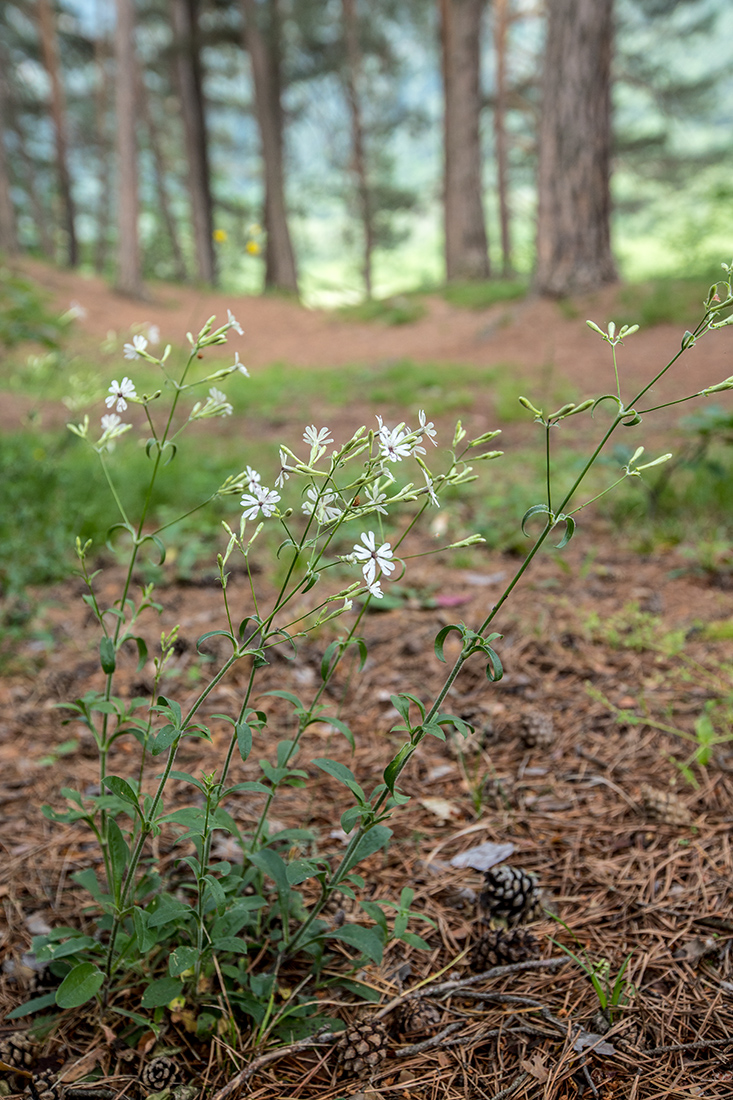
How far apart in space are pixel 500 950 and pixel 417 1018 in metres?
0.22

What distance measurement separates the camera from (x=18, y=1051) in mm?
1225

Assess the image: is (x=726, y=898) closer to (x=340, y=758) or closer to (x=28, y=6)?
(x=340, y=758)

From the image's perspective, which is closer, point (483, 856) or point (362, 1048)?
point (362, 1048)

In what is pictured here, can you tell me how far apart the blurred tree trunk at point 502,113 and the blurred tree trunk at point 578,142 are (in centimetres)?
733

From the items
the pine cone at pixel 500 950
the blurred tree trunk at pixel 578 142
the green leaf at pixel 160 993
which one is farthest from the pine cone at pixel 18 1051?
the blurred tree trunk at pixel 578 142

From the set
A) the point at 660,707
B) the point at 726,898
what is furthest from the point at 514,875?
the point at 660,707

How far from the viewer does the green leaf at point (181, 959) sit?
112 centimetres

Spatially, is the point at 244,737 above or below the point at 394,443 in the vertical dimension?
below

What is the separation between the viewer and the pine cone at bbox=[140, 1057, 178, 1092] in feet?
3.84

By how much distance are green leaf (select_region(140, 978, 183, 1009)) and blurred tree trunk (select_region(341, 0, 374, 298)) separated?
15334mm

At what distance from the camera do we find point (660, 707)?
2125 mm

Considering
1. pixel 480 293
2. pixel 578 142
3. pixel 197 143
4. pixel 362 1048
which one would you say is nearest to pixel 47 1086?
pixel 362 1048

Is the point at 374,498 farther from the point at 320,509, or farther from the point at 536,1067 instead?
the point at 536,1067

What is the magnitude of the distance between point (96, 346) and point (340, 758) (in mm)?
8308
